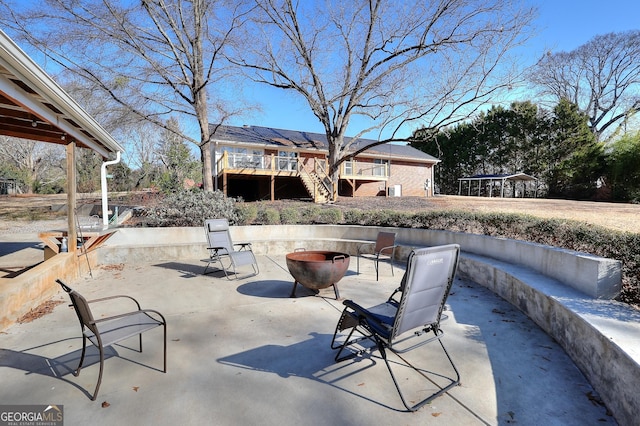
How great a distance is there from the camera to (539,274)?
505cm

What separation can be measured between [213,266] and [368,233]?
460cm

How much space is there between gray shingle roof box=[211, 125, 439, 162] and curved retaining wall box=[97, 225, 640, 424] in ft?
40.6

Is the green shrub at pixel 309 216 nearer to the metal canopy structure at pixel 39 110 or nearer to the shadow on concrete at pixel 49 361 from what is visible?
the metal canopy structure at pixel 39 110

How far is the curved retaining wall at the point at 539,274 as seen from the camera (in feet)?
8.33

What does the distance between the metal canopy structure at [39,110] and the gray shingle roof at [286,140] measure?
13.3m

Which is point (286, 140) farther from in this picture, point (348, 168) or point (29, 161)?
point (29, 161)

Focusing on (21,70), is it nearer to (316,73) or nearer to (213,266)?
(213,266)

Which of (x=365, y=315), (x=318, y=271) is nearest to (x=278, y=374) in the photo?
(x=365, y=315)

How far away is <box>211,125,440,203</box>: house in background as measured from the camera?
1920cm

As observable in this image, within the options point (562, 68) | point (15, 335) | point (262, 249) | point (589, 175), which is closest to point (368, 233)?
point (262, 249)

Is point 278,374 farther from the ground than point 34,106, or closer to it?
closer to it

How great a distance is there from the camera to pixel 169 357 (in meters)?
3.27

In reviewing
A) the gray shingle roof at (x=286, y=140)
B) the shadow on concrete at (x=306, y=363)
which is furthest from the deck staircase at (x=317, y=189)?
the shadow on concrete at (x=306, y=363)

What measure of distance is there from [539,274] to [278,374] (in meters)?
4.40
